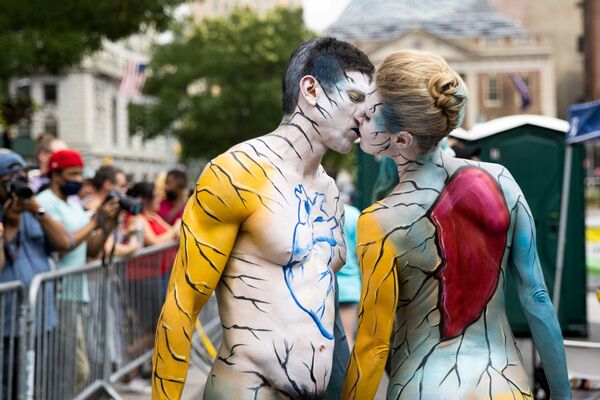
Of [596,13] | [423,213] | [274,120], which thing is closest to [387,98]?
[423,213]

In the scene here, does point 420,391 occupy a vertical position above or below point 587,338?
above

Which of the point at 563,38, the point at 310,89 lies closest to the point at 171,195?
the point at 310,89

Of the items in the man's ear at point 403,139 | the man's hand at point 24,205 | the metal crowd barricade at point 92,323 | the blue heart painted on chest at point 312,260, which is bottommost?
the metal crowd barricade at point 92,323

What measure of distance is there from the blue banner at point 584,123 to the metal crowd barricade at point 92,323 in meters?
3.89

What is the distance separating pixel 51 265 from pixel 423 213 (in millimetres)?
4238

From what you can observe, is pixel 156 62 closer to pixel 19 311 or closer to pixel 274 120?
pixel 274 120

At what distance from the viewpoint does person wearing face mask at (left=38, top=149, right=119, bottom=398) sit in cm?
693

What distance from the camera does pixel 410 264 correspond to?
3.09 meters

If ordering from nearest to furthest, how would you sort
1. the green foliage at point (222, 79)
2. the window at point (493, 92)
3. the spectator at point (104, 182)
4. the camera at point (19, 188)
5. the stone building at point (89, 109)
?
the camera at point (19, 188)
the spectator at point (104, 182)
the green foliage at point (222, 79)
the stone building at point (89, 109)
the window at point (493, 92)

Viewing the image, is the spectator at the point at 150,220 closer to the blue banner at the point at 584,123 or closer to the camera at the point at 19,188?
the camera at the point at 19,188

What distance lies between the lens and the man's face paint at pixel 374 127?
3150 millimetres

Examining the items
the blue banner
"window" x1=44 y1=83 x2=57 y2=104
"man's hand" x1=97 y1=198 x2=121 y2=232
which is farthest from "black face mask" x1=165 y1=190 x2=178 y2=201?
"window" x1=44 y1=83 x2=57 y2=104

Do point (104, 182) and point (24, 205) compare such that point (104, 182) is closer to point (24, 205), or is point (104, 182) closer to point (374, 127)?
point (24, 205)

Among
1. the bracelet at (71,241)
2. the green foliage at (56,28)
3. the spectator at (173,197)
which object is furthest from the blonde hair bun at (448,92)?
the green foliage at (56,28)
